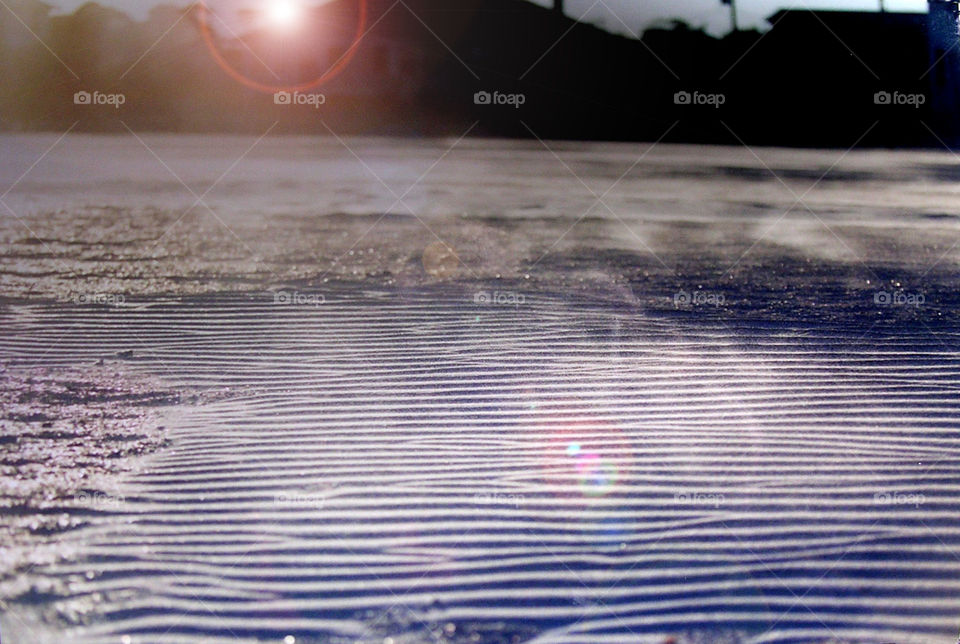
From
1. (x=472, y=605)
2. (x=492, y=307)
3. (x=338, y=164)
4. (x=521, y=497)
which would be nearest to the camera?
(x=472, y=605)

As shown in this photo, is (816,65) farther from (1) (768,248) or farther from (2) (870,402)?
(2) (870,402)

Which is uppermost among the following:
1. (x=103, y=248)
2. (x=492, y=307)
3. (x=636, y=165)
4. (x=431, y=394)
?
(x=636, y=165)

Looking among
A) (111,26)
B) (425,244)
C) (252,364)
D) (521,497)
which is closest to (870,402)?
(521,497)

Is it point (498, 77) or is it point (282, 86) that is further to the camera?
point (498, 77)
